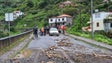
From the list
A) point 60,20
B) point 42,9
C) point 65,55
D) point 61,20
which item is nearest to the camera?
point 65,55

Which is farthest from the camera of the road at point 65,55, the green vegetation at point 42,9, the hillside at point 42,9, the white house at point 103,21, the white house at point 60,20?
the white house at point 60,20

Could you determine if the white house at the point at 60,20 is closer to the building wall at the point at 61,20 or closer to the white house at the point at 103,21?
the building wall at the point at 61,20

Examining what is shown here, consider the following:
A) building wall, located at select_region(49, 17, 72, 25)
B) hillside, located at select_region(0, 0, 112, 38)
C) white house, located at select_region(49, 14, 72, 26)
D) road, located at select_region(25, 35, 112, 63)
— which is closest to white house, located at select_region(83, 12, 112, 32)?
hillside, located at select_region(0, 0, 112, 38)

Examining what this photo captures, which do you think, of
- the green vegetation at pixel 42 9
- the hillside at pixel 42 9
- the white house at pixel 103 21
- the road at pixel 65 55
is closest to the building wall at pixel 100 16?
the white house at pixel 103 21

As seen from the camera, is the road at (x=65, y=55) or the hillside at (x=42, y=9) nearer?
the road at (x=65, y=55)

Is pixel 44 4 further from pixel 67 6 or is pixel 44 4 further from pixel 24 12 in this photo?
pixel 67 6

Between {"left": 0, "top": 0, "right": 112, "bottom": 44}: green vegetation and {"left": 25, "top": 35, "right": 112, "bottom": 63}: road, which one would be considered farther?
{"left": 0, "top": 0, "right": 112, "bottom": 44}: green vegetation

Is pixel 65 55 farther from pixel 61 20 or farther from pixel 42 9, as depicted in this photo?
pixel 42 9

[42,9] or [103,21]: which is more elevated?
[42,9]

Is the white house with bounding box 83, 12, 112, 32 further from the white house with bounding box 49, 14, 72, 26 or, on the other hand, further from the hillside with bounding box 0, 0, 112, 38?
the white house with bounding box 49, 14, 72, 26

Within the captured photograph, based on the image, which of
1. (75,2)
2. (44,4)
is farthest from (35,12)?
(75,2)

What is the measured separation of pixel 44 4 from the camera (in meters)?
158

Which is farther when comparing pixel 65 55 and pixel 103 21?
pixel 103 21

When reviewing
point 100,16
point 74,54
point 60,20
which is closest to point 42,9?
point 60,20
